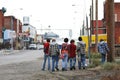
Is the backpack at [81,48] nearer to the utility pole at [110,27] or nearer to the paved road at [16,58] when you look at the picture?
the utility pole at [110,27]

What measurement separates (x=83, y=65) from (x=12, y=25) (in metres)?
115

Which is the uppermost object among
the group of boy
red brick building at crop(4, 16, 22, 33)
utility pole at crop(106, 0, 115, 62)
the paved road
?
red brick building at crop(4, 16, 22, 33)

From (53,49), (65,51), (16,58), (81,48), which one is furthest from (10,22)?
(53,49)

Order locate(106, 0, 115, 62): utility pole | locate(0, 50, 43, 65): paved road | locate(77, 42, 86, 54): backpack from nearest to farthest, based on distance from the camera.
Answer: locate(77, 42, 86, 54): backpack < locate(106, 0, 115, 62): utility pole < locate(0, 50, 43, 65): paved road

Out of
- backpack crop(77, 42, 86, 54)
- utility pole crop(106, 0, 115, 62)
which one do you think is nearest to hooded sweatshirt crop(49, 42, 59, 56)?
backpack crop(77, 42, 86, 54)

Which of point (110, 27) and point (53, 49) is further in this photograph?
point (110, 27)

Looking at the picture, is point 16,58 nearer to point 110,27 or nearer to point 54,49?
point 110,27

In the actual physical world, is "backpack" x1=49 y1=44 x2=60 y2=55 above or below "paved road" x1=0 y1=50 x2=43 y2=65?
above

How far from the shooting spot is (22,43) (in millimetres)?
157250

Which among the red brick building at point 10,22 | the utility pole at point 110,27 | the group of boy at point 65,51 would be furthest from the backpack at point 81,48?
the red brick building at point 10,22

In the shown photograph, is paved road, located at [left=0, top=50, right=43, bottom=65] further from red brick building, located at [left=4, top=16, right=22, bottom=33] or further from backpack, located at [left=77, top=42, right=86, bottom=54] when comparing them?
red brick building, located at [left=4, top=16, right=22, bottom=33]

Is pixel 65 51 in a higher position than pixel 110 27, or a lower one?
lower

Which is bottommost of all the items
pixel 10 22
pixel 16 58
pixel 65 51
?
pixel 16 58

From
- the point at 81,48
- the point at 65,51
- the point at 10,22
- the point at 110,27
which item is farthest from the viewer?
the point at 10,22
